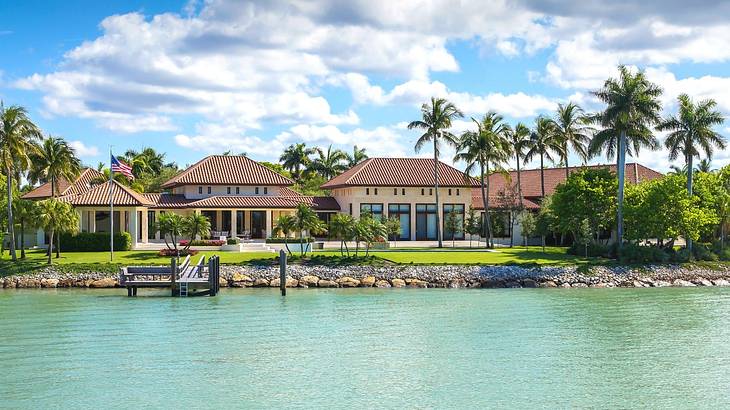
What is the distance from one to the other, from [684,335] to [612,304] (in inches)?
346

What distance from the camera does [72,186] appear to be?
208 ft

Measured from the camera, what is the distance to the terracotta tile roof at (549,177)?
7025 cm

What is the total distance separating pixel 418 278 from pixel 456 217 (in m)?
19.1

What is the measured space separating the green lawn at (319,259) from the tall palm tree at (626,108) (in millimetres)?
6022

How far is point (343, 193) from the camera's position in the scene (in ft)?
225

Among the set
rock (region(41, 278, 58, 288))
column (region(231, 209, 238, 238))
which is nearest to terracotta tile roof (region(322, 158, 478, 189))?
column (region(231, 209, 238, 238))

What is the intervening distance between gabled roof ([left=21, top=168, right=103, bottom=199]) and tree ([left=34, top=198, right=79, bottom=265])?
12.8 meters

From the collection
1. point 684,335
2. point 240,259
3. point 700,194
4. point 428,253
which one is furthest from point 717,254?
point 240,259

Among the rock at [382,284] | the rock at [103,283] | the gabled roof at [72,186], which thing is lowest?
the rock at [382,284]

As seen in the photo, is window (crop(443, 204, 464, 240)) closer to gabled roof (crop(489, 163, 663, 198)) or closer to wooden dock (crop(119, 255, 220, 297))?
gabled roof (crop(489, 163, 663, 198))

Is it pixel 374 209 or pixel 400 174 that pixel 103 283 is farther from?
pixel 400 174

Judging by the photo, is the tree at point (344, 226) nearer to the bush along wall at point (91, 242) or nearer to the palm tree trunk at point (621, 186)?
the bush along wall at point (91, 242)

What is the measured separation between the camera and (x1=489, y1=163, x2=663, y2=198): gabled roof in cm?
7025

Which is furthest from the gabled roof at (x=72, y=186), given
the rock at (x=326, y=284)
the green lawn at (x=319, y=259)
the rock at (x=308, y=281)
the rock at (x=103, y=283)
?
the rock at (x=326, y=284)
